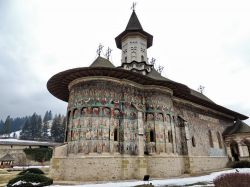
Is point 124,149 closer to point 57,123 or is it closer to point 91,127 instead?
point 91,127

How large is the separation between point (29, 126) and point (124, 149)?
338 ft

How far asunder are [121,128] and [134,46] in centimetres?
1400

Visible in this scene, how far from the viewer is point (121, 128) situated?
1689 centimetres

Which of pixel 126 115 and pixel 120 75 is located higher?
pixel 120 75

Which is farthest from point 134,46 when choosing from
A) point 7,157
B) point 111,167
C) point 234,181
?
A: point 7,157

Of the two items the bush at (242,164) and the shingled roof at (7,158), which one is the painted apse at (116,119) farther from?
the shingled roof at (7,158)

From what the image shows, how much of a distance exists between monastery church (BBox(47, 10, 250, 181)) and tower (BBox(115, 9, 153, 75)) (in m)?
3.62

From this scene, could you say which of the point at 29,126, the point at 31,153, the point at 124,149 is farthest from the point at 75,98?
the point at 29,126

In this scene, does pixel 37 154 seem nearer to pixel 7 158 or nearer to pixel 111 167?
pixel 7 158

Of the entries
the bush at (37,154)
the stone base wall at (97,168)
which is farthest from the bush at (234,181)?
the bush at (37,154)

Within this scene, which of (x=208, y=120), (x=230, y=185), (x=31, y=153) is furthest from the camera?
(x=31, y=153)

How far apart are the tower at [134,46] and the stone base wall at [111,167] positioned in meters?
12.2

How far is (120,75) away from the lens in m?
17.9

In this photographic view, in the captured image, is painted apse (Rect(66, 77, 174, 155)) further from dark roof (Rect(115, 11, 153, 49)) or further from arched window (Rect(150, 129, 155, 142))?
dark roof (Rect(115, 11, 153, 49))
